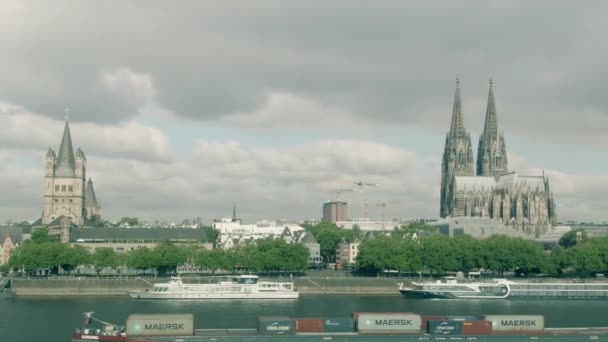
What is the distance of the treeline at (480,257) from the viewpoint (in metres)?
155

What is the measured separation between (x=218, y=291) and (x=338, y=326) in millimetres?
55208

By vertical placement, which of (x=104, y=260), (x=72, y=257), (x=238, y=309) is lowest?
(x=238, y=309)

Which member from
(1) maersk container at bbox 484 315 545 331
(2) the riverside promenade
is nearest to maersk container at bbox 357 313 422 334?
(1) maersk container at bbox 484 315 545 331

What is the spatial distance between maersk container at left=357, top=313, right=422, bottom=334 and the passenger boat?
5559 cm

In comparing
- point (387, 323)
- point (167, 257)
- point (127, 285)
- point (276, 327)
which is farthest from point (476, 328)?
point (167, 257)

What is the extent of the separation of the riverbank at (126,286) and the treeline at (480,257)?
1704 centimetres

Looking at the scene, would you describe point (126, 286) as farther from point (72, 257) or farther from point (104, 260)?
point (72, 257)

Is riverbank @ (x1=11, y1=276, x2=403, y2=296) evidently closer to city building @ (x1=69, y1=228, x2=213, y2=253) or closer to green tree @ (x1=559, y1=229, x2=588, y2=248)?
city building @ (x1=69, y1=228, x2=213, y2=253)

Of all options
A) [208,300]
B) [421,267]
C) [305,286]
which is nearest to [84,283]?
[208,300]

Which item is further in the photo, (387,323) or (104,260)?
(104,260)

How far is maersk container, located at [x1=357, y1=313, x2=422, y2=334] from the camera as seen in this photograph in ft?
233

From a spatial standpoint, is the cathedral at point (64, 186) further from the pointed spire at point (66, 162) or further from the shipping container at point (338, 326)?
the shipping container at point (338, 326)

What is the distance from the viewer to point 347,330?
7100cm

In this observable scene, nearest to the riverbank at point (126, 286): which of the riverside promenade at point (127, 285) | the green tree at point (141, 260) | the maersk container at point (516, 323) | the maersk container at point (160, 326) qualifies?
the riverside promenade at point (127, 285)
